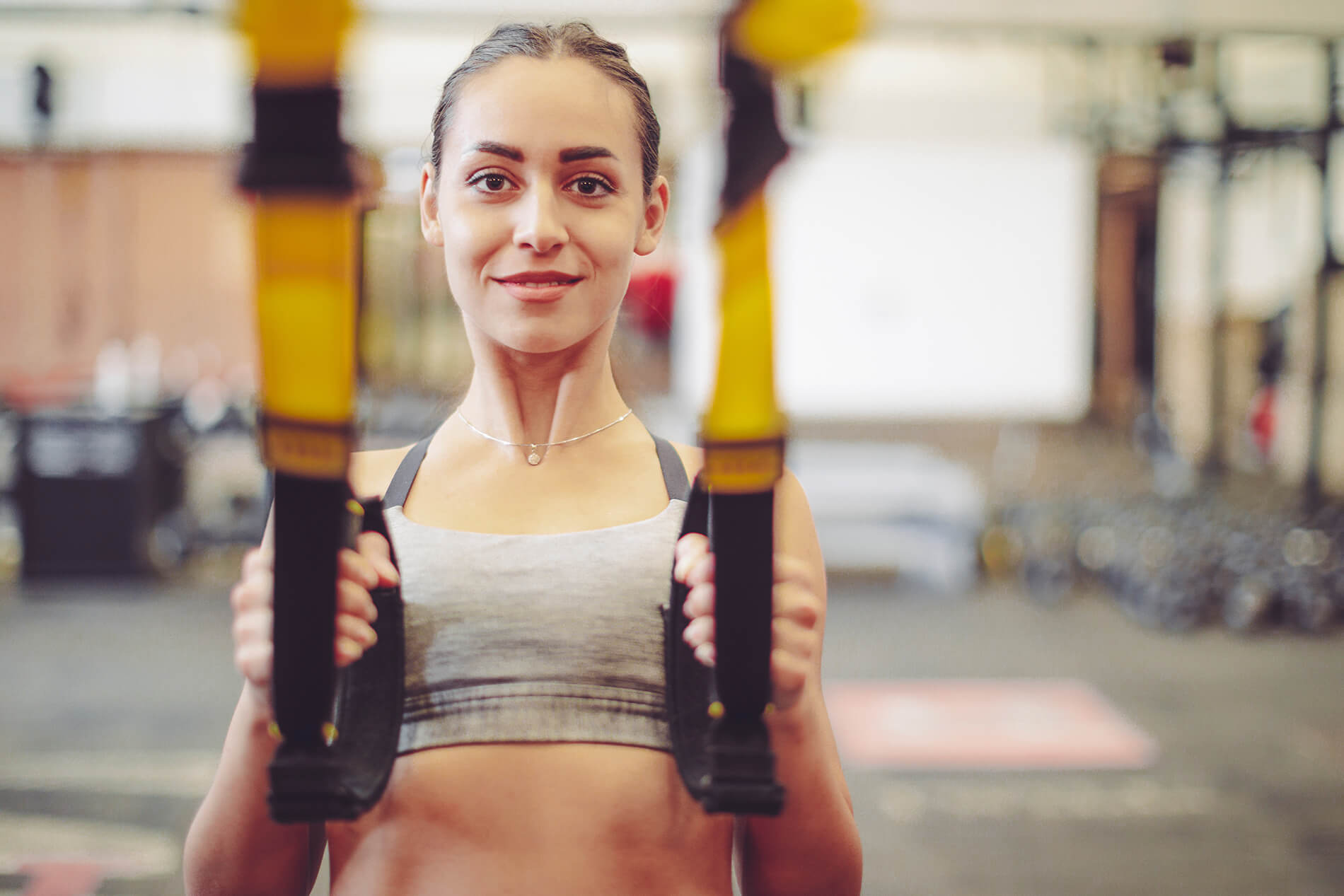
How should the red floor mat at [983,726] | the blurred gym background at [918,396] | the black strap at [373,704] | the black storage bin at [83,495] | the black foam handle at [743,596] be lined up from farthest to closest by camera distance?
the black storage bin at [83,495] < the red floor mat at [983,726] < the blurred gym background at [918,396] < the black strap at [373,704] < the black foam handle at [743,596]

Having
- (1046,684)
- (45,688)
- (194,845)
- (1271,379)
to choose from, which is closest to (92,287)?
(45,688)

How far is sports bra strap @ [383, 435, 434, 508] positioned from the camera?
2.40ft

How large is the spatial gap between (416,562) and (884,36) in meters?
6.51

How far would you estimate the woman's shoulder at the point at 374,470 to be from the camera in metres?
0.76

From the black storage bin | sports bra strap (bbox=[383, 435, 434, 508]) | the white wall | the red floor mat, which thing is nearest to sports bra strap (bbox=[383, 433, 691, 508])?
sports bra strap (bbox=[383, 435, 434, 508])

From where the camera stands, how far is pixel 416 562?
688 mm

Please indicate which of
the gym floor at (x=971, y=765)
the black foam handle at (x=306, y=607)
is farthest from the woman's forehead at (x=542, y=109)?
the gym floor at (x=971, y=765)

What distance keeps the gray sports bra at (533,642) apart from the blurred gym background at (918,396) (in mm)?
163

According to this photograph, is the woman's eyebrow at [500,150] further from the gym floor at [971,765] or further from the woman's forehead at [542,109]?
the gym floor at [971,765]

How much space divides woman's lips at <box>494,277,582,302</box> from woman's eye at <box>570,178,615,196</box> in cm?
6

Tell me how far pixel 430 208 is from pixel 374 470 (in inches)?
8.5

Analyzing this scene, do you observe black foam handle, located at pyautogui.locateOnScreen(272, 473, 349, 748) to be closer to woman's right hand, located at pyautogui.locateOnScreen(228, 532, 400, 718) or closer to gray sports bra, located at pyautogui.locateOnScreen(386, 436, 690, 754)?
woman's right hand, located at pyautogui.locateOnScreen(228, 532, 400, 718)

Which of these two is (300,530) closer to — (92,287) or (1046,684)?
(1046,684)

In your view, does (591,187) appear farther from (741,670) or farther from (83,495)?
(83,495)
